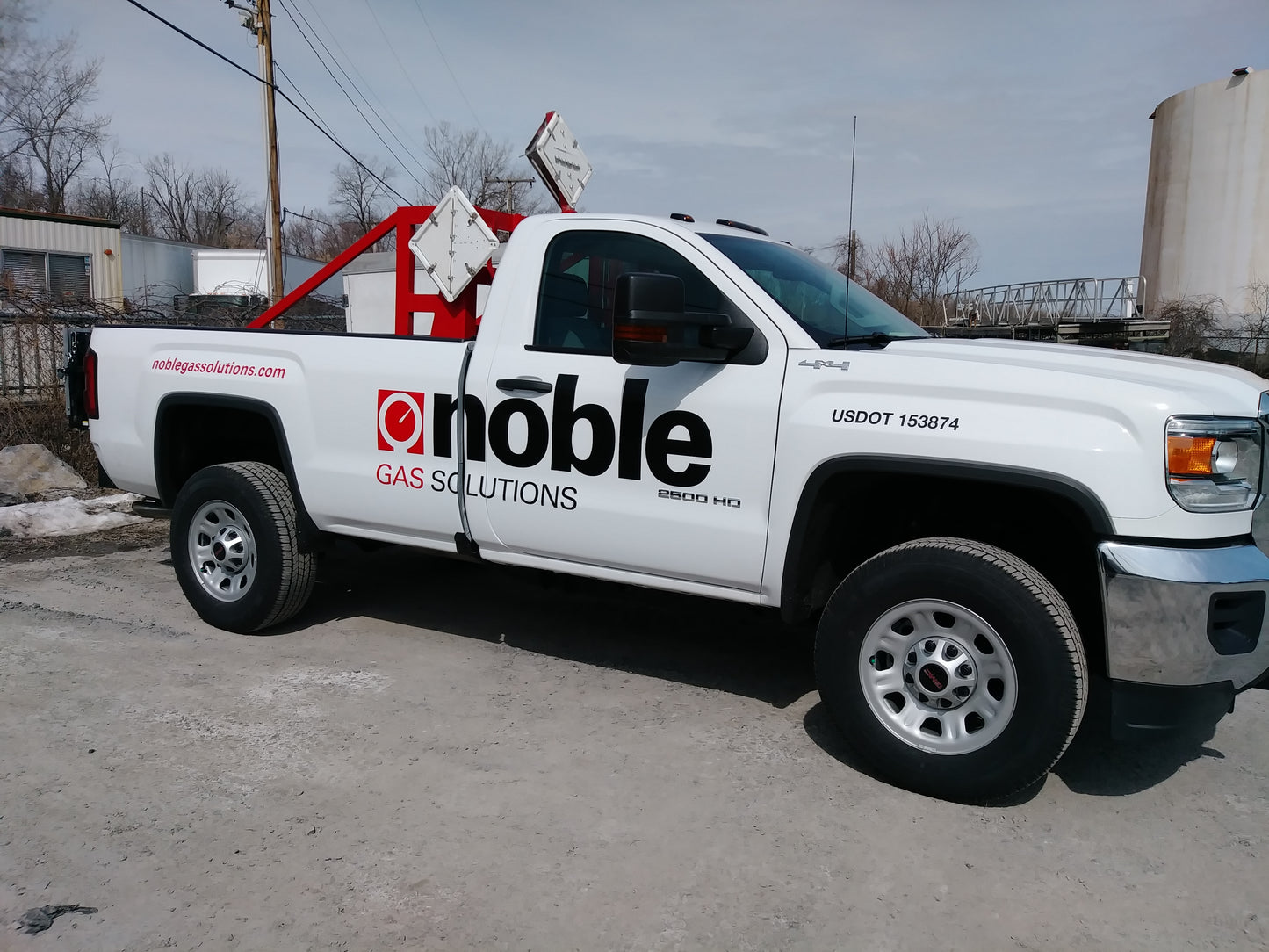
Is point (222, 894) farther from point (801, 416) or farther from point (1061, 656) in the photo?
point (1061, 656)

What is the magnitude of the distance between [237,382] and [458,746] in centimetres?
235

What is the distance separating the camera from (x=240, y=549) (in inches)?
206

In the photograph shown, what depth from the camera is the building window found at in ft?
69.1

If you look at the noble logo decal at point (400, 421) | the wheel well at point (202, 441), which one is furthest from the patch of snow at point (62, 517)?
the noble logo decal at point (400, 421)

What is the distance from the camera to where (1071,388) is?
327cm

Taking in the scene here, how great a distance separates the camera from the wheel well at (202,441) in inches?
213

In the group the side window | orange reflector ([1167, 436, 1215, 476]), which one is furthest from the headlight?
the side window

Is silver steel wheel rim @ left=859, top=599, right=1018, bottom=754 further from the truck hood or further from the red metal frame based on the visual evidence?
the red metal frame

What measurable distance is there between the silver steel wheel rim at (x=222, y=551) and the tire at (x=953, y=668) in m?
3.06

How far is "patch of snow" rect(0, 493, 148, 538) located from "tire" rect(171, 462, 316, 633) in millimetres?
2372

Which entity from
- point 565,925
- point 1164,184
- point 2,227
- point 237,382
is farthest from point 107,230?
point 1164,184

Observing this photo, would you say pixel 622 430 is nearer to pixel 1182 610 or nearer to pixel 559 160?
pixel 1182 610

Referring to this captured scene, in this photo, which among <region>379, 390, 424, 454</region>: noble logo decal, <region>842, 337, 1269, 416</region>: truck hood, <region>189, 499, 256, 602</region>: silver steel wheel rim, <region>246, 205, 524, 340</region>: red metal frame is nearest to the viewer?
<region>842, 337, 1269, 416</region>: truck hood

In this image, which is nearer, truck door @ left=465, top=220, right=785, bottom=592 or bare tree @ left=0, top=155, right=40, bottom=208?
truck door @ left=465, top=220, right=785, bottom=592
